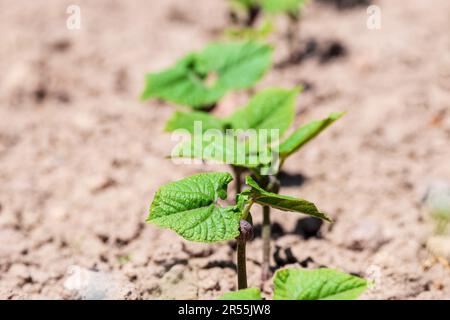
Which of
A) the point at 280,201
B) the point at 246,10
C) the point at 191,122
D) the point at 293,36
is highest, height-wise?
the point at 246,10

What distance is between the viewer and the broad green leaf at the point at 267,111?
1953 mm

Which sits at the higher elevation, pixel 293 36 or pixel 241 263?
pixel 293 36

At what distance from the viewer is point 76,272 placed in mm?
1883

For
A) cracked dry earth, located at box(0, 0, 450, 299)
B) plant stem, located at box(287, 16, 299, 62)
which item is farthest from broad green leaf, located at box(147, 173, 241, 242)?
plant stem, located at box(287, 16, 299, 62)

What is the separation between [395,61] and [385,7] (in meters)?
0.57

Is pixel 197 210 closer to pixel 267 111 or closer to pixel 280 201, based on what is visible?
pixel 280 201

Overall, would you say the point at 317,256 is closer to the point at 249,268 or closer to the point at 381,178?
the point at 249,268

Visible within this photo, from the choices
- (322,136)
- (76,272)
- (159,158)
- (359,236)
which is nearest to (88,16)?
(159,158)

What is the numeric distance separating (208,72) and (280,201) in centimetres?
107

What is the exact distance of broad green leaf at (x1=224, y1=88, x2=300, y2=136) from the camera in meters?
1.95

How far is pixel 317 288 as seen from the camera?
1374mm

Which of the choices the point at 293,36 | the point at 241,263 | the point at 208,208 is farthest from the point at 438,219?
the point at 293,36

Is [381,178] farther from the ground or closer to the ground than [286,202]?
farther from the ground

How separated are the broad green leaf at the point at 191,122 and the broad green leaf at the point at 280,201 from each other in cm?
54
